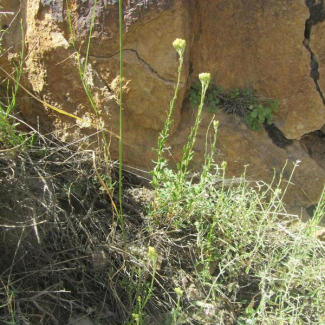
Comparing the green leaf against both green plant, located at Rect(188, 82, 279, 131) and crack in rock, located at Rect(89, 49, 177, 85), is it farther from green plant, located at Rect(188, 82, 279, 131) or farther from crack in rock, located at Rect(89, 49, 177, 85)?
crack in rock, located at Rect(89, 49, 177, 85)

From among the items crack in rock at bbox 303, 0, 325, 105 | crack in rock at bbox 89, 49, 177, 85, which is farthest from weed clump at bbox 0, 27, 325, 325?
crack in rock at bbox 303, 0, 325, 105

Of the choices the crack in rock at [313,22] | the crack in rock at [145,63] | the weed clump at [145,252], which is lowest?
the weed clump at [145,252]

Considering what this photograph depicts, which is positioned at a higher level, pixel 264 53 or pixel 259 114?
pixel 264 53

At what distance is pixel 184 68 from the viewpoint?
7.26ft

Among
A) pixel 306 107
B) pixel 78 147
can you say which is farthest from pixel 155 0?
pixel 306 107

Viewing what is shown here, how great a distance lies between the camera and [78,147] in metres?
2.27

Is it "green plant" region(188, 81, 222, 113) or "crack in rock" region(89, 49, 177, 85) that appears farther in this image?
"green plant" region(188, 81, 222, 113)

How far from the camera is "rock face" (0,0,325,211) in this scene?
211 cm

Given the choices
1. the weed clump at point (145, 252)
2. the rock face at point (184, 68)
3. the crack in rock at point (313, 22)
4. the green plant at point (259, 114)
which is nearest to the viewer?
the weed clump at point (145, 252)

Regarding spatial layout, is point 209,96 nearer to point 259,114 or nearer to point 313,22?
point 259,114

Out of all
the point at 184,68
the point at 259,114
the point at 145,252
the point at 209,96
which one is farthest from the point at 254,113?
the point at 145,252

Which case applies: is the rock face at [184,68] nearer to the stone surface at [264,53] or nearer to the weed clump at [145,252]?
the stone surface at [264,53]

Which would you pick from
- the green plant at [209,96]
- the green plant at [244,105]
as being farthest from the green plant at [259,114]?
the green plant at [209,96]

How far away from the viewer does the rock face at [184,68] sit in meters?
2.11
